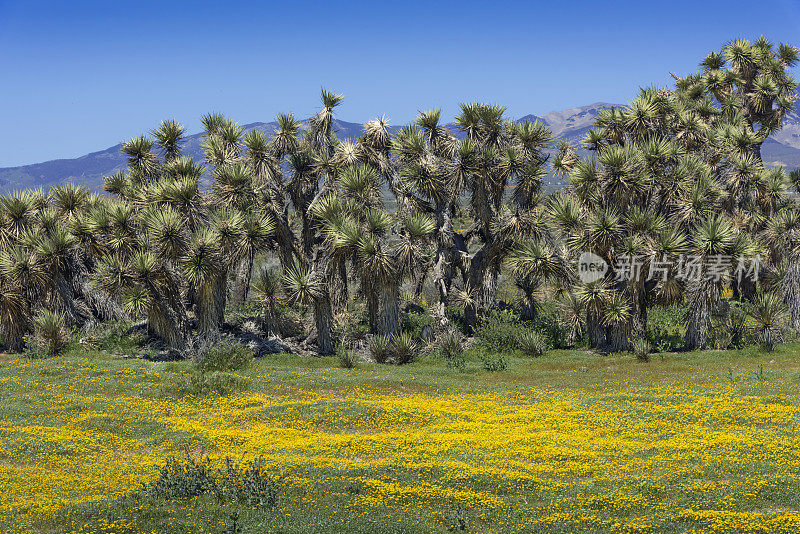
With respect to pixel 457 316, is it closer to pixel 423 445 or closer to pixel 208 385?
pixel 208 385

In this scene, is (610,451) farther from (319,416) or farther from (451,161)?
(451,161)

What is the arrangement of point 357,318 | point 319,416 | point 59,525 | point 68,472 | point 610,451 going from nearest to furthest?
point 59,525 < point 68,472 < point 610,451 < point 319,416 < point 357,318

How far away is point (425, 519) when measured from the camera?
459 inches

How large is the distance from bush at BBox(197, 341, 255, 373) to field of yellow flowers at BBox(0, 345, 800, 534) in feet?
1.95

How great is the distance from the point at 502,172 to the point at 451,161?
2202mm

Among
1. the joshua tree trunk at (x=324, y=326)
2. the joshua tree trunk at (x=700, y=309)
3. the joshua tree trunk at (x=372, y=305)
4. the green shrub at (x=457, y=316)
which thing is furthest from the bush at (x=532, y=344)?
the joshua tree trunk at (x=324, y=326)

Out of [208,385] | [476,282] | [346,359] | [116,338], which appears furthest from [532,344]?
[116,338]

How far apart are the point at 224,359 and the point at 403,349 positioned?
656cm

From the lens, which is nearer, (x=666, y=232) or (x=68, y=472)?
(x=68, y=472)

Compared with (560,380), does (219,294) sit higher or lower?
higher

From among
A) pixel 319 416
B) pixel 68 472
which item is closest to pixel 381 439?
pixel 319 416

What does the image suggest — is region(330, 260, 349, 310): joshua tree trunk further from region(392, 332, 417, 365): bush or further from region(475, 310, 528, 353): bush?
region(475, 310, 528, 353): bush

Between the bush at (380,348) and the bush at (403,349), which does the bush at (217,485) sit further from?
the bush at (380,348)

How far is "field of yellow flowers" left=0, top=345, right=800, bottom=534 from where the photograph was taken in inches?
459
